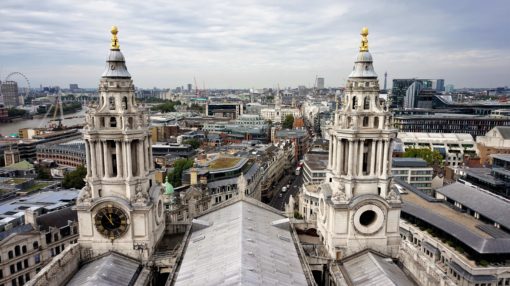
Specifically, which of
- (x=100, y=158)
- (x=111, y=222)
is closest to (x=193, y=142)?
(x=100, y=158)

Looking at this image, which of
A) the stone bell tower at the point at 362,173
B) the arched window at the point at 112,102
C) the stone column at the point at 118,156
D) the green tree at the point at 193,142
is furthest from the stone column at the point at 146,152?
the green tree at the point at 193,142

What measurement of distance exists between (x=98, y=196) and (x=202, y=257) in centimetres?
1265

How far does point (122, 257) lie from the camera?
36188mm

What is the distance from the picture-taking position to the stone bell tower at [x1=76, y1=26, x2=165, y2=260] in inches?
1383

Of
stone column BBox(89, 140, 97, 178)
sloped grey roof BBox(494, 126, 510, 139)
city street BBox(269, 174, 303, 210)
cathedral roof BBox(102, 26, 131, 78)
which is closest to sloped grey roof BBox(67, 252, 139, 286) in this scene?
stone column BBox(89, 140, 97, 178)

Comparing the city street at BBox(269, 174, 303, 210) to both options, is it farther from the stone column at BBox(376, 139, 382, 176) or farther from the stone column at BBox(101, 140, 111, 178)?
the stone column at BBox(101, 140, 111, 178)

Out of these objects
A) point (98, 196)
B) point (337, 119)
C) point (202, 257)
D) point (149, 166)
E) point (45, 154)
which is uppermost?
point (337, 119)

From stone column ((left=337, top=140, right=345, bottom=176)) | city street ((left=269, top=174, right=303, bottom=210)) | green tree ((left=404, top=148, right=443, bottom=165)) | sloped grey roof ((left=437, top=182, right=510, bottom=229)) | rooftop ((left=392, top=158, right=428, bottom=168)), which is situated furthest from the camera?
green tree ((left=404, top=148, right=443, bottom=165))

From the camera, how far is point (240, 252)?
Result: 29.2 metres

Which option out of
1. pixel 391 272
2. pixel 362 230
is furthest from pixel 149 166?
pixel 391 272

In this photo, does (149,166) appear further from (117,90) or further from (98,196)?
(117,90)

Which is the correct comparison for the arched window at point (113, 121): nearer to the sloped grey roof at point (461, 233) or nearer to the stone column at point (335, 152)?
the stone column at point (335, 152)

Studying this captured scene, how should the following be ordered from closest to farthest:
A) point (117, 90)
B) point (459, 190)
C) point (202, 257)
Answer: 1. point (202, 257)
2. point (117, 90)
3. point (459, 190)

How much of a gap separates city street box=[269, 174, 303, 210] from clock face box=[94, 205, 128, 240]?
62.8m
